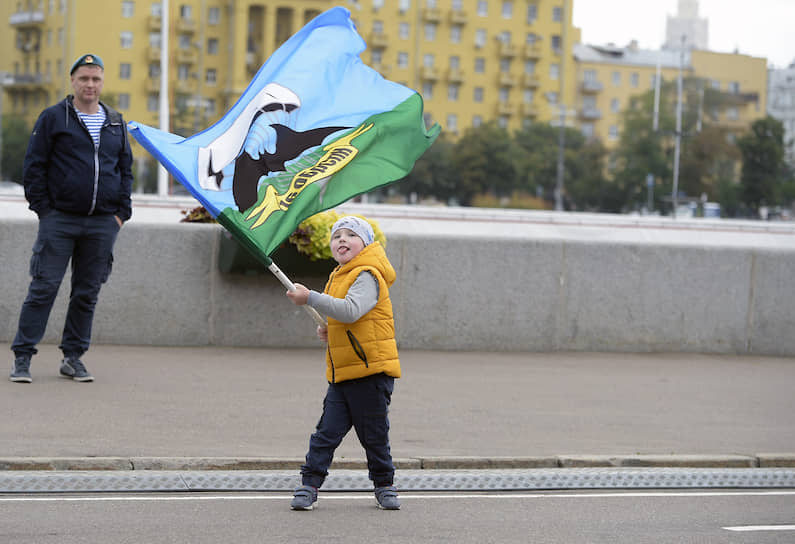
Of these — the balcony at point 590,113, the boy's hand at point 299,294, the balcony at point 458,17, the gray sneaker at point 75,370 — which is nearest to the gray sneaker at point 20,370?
the gray sneaker at point 75,370

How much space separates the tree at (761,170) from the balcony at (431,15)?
3615cm

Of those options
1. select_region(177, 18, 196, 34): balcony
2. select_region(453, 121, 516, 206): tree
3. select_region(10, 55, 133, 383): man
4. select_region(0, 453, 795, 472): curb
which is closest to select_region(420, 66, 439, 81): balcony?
select_region(177, 18, 196, 34): balcony

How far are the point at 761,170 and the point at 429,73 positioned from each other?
3726cm

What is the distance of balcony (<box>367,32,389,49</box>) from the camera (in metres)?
114

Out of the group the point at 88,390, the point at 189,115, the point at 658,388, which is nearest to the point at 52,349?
the point at 88,390

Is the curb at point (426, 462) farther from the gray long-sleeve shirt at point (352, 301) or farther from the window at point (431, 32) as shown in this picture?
the window at point (431, 32)

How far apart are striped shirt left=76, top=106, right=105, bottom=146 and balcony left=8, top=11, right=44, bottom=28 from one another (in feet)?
344

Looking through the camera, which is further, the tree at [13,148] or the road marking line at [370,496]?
the tree at [13,148]

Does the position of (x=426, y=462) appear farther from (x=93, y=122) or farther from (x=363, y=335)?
(x=93, y=122)

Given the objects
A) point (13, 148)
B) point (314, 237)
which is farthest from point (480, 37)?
point (314, 237)

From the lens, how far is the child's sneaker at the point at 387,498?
21.1 ft

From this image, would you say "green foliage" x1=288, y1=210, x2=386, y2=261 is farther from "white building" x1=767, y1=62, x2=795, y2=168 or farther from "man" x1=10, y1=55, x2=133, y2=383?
"white building" x1=767, y1=62, x2=795, y2=168

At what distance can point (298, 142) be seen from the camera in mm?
7441

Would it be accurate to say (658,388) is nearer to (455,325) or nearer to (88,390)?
(455,325)
